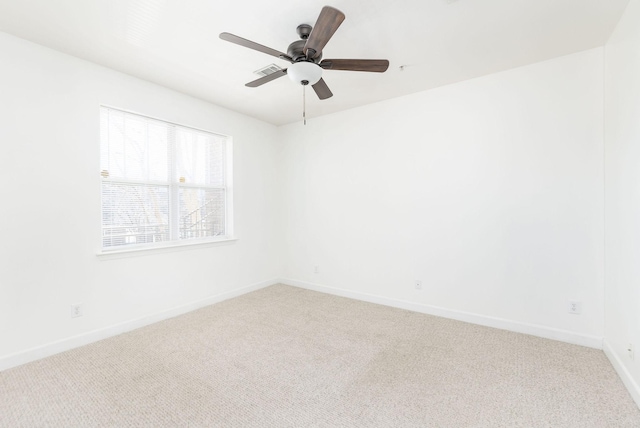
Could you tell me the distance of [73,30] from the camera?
219 centimetres

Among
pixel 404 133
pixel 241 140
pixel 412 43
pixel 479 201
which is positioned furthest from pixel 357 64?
pixel 241 140

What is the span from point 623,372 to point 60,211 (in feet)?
15.1

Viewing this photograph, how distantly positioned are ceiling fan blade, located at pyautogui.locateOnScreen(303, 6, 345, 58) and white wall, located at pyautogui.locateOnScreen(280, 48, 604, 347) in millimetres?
1910

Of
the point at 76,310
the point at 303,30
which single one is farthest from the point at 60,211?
the point at 303,30

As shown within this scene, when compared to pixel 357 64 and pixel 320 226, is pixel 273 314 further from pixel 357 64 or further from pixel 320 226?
pixel 357 64

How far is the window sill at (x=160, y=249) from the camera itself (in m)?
2.79

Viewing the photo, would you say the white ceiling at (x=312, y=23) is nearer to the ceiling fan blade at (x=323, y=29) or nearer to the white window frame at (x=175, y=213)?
the ceiling fan blade at (x=323, y=29)

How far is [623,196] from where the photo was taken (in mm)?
2029

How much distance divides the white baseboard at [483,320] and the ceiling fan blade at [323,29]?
2.93m

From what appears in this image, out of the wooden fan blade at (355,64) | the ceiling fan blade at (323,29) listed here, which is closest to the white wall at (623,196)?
the wooden fan blade at (355,64)

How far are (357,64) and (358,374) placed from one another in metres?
2.32

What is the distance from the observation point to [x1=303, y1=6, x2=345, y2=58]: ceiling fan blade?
156cm

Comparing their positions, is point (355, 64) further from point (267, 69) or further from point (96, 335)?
point (96, 335)

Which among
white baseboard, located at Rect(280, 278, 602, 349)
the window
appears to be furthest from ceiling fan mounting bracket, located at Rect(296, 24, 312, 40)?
white baseboard, located at Rect(280, 278, 602, 349)
